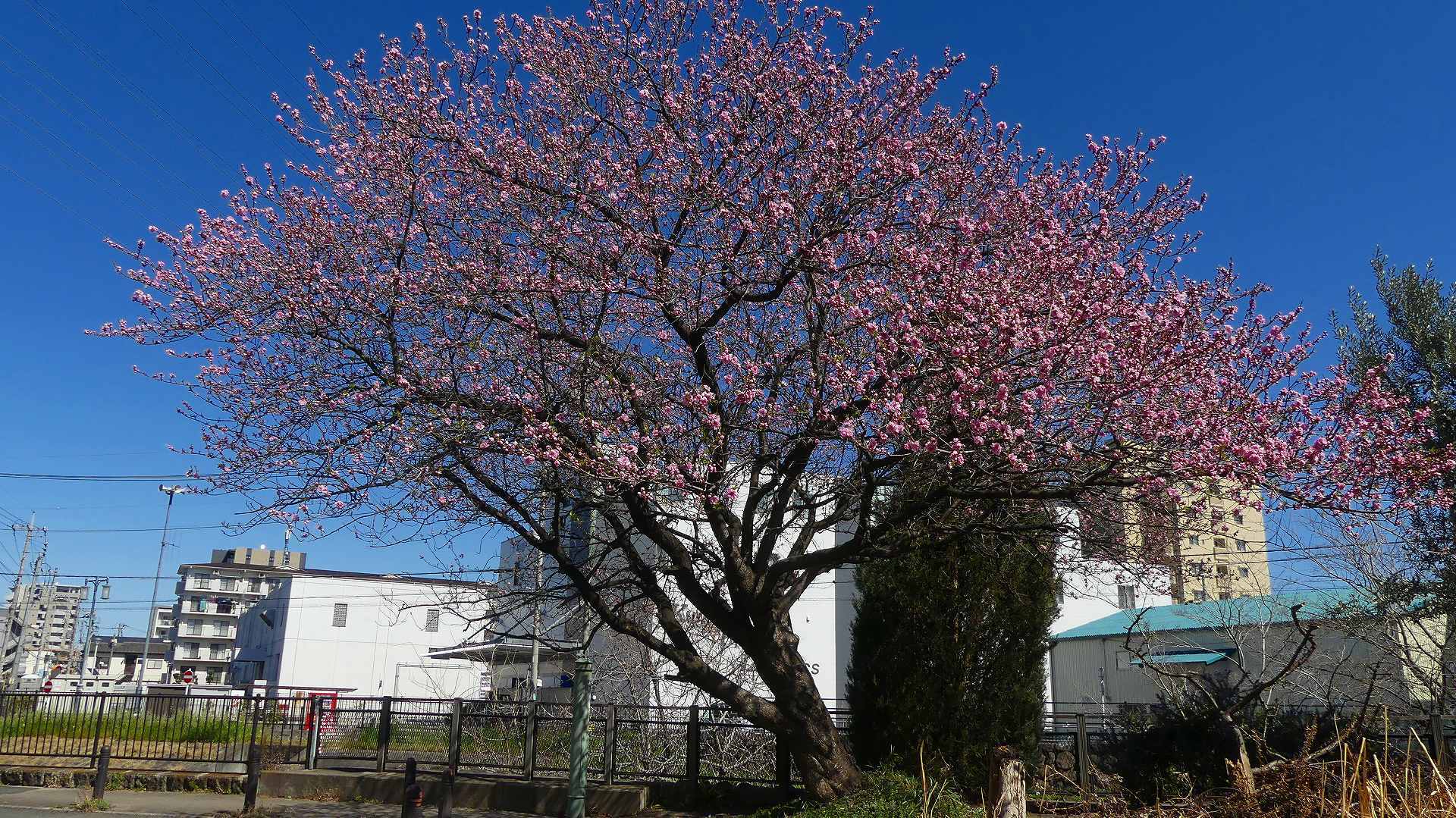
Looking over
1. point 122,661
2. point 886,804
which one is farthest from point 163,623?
point 886,804

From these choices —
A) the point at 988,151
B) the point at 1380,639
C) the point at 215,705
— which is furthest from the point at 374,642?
the point at 988,151

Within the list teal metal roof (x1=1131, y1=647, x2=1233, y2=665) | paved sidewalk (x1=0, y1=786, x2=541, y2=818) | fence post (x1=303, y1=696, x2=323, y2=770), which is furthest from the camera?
teal metal roof (x1=1131, y1=647, x2=1233, y2=665)

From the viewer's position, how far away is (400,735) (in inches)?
599

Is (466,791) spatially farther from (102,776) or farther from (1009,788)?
(1009,788)

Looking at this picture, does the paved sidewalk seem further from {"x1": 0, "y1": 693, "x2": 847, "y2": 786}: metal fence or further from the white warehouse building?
the white warehouse building

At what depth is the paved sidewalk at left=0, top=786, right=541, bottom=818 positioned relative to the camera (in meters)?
13.3

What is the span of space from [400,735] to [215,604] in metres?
99.9

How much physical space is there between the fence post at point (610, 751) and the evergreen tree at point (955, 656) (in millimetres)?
3280

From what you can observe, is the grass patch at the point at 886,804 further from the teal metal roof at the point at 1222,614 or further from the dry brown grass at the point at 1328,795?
the teal metal roof at the point at 1222,614

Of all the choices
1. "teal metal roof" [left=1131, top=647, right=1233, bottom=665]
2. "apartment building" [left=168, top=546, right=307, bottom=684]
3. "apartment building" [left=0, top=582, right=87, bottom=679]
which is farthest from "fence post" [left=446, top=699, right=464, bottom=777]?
"apartment building" [left=168, top=546, right=307, bottom=684]

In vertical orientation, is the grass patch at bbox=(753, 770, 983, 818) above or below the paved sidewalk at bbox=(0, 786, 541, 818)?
above

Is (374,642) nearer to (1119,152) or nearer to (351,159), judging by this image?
(351,159)

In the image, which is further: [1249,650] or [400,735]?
[1249,650]

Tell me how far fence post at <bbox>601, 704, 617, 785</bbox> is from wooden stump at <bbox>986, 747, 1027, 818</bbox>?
824 centimetres
